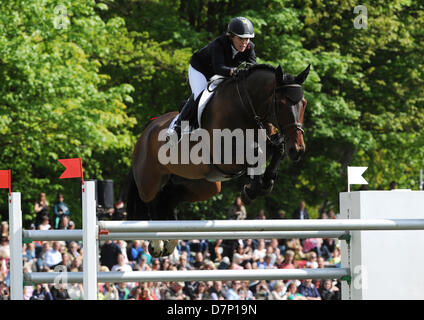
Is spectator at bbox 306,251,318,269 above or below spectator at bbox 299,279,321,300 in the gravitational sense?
above

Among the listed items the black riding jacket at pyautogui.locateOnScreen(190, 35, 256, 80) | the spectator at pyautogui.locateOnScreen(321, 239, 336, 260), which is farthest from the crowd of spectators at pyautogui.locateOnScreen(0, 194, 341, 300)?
the black riding jacket at pyautogui.locateOnScreen(190, 35, 256, 80)

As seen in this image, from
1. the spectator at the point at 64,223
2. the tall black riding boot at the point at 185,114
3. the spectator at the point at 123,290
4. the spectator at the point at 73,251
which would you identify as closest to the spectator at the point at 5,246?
the spectator at the point at 73,251

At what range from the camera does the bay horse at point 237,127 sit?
18.1 ft

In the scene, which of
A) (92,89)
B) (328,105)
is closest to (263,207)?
(328,105)

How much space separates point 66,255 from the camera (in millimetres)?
10812

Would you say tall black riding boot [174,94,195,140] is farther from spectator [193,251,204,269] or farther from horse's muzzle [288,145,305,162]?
spectator [193,251,204,269]

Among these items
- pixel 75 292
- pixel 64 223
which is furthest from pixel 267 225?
pixel 64 223

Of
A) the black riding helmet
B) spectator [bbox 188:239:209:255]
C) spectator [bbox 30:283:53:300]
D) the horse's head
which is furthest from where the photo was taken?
spectator [bbox 188:239:209:255]

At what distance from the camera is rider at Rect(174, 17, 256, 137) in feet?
19.1

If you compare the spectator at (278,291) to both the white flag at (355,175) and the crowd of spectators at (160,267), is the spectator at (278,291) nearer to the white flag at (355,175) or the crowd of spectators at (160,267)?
the crowd of spectators at (160,267)

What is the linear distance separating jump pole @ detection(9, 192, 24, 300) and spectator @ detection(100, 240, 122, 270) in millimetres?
7210

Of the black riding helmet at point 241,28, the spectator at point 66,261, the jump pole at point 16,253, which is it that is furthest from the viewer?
the spectator at point 66,261

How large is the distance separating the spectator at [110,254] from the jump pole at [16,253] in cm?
721

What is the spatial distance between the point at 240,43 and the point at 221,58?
189mm
